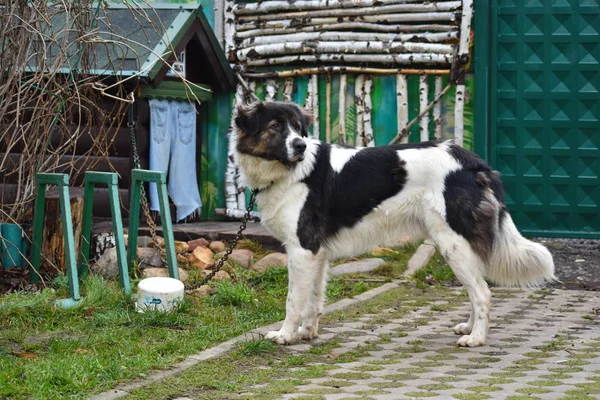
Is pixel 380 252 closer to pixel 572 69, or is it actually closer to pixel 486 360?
pixel 572 69

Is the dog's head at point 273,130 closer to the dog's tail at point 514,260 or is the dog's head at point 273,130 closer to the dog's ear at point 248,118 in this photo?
the dog's ear at point 248,118

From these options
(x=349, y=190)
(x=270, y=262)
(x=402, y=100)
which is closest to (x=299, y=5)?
(x=402, y=100)

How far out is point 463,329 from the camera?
261 inches

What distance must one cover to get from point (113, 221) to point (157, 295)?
901mm

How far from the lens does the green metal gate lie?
10500 millimetres

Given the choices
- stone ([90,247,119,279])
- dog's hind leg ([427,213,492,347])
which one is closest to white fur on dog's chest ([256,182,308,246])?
dog's hind leg ([427,213,492,347])

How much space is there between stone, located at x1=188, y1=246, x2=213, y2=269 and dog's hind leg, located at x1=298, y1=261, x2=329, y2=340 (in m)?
2.38

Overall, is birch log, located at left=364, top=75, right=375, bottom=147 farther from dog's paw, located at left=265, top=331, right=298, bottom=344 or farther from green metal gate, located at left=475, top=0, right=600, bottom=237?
dog's paw, located at left=265, top=331, right=298, bottom=344

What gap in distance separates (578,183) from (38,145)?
5695 millimetres

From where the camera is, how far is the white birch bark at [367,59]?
10.6 metres

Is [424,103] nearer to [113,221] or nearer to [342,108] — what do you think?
[342,108]

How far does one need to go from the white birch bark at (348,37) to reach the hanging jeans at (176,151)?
3.79 feet

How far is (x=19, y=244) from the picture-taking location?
26.3 feet

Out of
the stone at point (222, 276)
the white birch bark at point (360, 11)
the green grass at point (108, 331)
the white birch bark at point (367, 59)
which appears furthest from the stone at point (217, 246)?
the white birch bark at point (360, 11)
